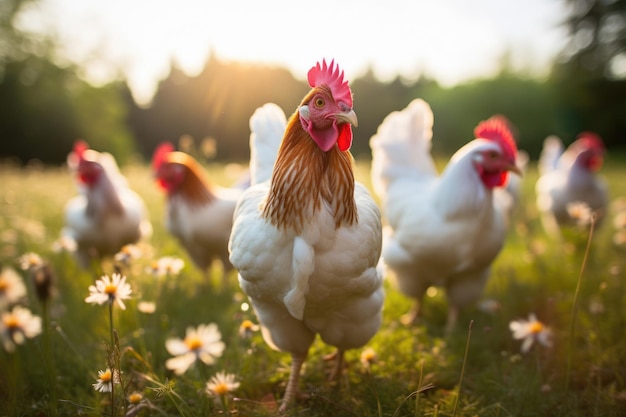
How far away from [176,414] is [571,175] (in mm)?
5385

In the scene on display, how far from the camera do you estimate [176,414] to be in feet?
7.41

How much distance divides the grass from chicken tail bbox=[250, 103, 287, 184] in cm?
91

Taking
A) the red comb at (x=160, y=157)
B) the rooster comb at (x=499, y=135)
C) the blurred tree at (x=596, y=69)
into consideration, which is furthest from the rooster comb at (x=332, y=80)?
the blurred tree at (x=596, y=69)

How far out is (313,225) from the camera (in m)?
1.93

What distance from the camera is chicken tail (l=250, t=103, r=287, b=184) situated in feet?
9.20

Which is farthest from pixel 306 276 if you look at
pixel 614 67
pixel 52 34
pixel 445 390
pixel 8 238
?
pixel 614 67

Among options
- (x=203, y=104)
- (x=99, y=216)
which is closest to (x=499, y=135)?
(x=99, y=216)

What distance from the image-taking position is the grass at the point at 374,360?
215 centimetres

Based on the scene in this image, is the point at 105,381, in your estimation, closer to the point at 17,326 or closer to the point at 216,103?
the point at 17,326

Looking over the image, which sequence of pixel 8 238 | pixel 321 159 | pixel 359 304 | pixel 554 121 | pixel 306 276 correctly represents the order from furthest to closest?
pixel 554 121 < pixel 8 238 < pixel 359 304 < pixel 321 159 < pixel 306 276

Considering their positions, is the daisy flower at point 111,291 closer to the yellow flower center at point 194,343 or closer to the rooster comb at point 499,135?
the yellow flower center at point 194,343

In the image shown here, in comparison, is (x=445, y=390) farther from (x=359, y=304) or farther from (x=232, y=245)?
(x=232, y=245)

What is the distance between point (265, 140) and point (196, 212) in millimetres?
1634

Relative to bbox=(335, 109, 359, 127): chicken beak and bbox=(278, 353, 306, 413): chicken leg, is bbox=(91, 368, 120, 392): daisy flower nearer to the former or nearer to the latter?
bbox=(278, 353, 306, 413): chicken leg
